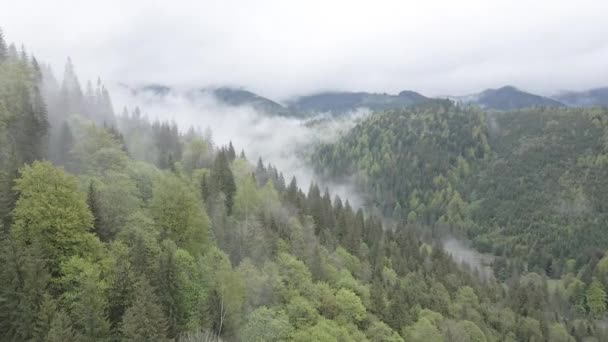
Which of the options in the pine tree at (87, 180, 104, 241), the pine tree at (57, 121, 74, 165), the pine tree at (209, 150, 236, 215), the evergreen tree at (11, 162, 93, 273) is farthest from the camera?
the pine tree at (209, 150, 236, 215)

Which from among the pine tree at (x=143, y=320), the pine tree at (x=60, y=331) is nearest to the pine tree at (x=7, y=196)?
→ the pine tree at (x=60, y=331)

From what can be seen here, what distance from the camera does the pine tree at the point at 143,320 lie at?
46.5m

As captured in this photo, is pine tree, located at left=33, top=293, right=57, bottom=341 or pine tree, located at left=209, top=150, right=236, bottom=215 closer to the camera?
pine tree, located at left=33, top=293, right=57, bottom=341

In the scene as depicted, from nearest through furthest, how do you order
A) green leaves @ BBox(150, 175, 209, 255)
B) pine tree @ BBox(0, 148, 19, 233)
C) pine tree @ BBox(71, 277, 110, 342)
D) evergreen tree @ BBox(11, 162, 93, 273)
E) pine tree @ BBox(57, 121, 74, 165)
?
pine tree @ BBox(71, 277, 110, 342) < evergreen tree @ BBox(11, 162, 93, 273) < pine tree @ BBox(0, 148, 19, 233) < green leaves @ BBox(150, 175, 209, 255) < pine tree @ BBox(57, 121, 74, 165)

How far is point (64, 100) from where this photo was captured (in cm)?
14188

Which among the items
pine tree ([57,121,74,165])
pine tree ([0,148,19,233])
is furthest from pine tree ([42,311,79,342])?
pine tree ([57,121,74,165])

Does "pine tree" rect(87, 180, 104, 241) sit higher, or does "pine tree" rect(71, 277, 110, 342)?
"pine tree" rect(87, 180, 104, 241)

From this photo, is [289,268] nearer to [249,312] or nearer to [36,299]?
[249,312]

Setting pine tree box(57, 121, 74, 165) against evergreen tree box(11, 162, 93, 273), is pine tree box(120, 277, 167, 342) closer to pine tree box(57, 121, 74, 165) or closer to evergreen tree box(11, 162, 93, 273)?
evergreen tree box(11, 162, 93, 273)

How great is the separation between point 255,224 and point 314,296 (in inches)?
909

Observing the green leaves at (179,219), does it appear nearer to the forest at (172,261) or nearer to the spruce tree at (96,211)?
the forest at (172,261)

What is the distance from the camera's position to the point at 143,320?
47.5 m

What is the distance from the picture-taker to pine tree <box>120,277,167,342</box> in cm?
4653

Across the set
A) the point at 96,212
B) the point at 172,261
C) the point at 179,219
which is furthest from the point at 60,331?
the point at 179,219
